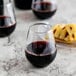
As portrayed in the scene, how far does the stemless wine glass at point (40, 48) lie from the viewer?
3.02ft

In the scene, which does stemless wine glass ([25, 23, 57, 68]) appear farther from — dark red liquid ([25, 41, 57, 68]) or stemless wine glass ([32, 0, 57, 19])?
stemless wine glass ([32, 0, 57, 19])

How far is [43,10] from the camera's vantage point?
135 cm

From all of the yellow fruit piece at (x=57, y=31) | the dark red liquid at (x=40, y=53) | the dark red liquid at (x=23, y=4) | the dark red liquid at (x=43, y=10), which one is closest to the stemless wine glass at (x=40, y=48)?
the dark red liquid at (x=40, y=53)

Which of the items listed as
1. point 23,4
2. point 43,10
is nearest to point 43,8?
point 43,10

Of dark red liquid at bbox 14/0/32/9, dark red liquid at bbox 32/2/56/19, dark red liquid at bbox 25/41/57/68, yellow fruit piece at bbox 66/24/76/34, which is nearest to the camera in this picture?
dark red liquid at bbox 25/41/57/68

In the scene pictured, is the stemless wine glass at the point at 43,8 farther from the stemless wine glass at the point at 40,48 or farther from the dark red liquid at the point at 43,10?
the stemless wine glass at the point at 40,48

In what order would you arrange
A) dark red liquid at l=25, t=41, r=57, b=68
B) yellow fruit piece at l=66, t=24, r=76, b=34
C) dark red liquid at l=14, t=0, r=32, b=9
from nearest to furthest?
dark red liquid at l=25, t=41, r=57, b=68
yellow fruit piece at l=66, t=24, r=76, b=34
dark red liquid at l=14, t=0, r=32, b=9

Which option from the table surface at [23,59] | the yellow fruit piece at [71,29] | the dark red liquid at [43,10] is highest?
the yellow fruit piece at [71,29]

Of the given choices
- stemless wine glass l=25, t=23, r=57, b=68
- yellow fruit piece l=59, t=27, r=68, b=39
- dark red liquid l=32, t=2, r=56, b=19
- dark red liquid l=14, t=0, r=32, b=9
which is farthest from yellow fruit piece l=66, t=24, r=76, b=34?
dark red liquid l=14, t=0, r=32, b=9

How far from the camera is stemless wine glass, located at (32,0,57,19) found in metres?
1.36

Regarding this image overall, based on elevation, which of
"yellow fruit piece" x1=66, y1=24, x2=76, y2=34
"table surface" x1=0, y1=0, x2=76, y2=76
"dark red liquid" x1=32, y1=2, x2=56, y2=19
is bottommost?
"table surface" x1=0, y1=0, x2=76, y2=76

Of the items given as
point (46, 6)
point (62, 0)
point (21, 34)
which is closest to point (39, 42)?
point (21, 34)

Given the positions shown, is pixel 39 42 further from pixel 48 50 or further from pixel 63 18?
pixel 63 18

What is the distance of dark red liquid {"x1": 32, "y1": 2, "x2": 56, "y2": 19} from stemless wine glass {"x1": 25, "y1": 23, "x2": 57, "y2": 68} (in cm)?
41
